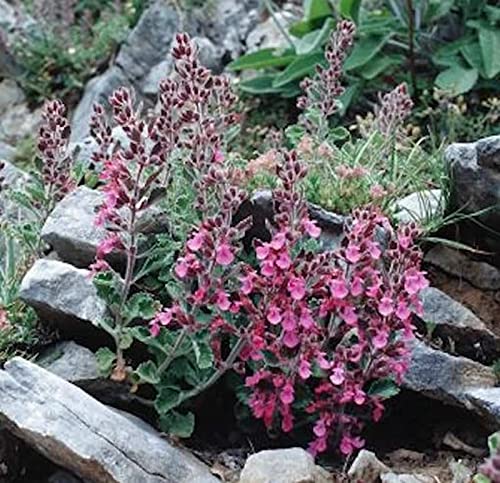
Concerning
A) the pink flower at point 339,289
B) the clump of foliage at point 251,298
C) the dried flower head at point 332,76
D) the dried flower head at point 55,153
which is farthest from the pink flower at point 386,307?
the dried flower head at point 55,153

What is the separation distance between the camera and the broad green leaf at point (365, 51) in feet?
18.3

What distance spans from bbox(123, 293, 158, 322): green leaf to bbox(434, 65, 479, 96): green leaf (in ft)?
9.22

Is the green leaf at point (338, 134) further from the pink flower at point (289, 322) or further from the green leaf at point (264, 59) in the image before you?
the green leaf at point (264, 59)

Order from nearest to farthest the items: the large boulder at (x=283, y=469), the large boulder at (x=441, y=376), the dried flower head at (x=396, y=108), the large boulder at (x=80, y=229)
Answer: the large boulder at (x=283, y=469) → the large boulder at (x=441, y=376) → the large boulder at (x=80, y=229) → the dried flower head at (x=396, y=108)

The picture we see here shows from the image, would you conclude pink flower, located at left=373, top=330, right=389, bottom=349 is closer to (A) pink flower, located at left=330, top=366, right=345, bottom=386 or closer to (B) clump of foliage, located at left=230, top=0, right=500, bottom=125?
(A) pink flower, located at left=330, top=366, right=345, bottom=386

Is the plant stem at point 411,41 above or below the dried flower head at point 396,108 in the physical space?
below

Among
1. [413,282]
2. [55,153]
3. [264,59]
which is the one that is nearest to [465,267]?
[413,282]

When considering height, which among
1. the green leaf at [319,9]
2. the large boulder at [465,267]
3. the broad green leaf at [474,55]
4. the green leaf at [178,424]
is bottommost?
the broad green leaf at [474,55]

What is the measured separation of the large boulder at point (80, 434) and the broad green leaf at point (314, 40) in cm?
319

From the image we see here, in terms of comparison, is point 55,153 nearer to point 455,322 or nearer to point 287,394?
point 287,394

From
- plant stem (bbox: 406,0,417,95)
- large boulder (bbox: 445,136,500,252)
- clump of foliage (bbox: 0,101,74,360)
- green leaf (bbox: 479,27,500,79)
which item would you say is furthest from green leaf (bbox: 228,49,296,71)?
large boulder (bbox: 445,136,500,252)

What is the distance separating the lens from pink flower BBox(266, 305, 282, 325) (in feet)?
9.23

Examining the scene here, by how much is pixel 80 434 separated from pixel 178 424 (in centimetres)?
38

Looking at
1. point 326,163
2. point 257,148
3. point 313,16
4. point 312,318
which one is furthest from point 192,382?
point 313,16
